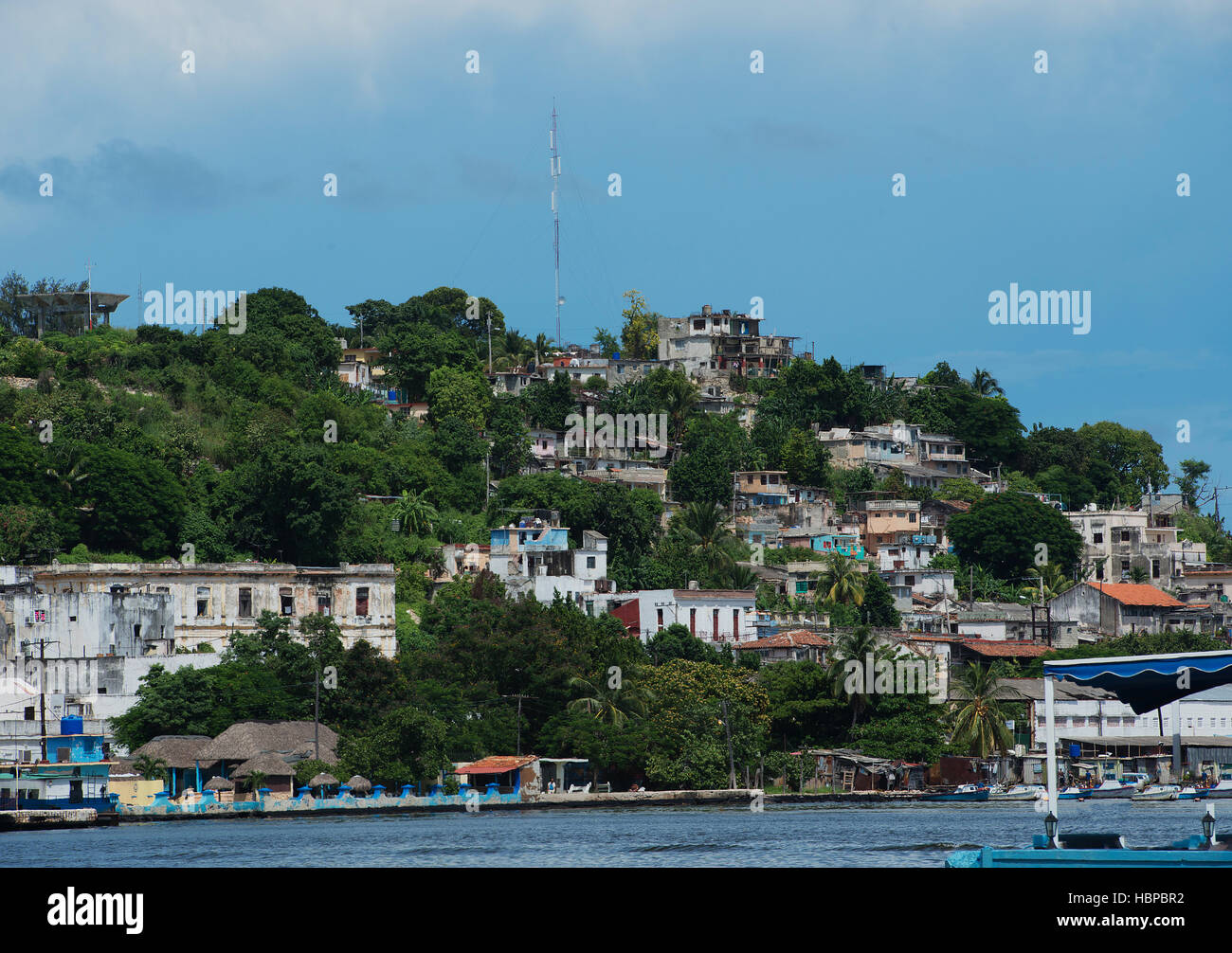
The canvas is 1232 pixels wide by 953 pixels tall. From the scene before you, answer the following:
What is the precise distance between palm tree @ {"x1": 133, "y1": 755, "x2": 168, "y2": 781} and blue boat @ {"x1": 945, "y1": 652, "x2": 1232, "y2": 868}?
1427 inches

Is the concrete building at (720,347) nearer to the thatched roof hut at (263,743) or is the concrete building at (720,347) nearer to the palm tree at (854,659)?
the palm tree at (854,659)

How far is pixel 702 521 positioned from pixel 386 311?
35.9 metres

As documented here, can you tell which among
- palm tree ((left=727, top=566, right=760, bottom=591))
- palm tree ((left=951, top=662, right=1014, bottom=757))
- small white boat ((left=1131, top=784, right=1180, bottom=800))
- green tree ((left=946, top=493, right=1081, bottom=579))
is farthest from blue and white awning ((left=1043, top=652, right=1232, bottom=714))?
green tree ((left=946, top=493, right=1081, bottom=579))

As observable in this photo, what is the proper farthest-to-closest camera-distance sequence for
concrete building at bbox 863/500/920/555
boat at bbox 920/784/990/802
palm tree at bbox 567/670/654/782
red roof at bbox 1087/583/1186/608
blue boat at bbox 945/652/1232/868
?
concrete building at bbox 863/500/920/555 < red roof at bbox 1087/583/1186/608 < boat at bbox 920/784/990/802 < palm tree at bbox 567/670/654/782 < blue boat at bbox 945/652/1232/868

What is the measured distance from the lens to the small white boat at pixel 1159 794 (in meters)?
57.7

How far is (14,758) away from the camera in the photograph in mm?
52906

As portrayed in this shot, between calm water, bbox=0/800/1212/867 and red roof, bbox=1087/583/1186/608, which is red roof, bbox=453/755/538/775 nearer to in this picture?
calm water, bbox=0/800/1212/867

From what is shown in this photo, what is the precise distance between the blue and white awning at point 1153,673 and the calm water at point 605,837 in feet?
25.8

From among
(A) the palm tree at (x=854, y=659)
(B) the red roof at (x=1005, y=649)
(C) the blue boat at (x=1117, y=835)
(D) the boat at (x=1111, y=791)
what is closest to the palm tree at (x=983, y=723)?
(D) the boat at (x=1111, y=791)

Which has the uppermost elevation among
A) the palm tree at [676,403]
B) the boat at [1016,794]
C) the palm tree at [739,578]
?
the palm tree at [676,403]

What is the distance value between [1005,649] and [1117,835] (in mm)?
50419

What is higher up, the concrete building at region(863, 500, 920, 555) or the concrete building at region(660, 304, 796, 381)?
the concrete building at region(660, 304, 796, 381)

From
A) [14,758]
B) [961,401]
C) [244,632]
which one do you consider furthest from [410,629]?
[961,401]

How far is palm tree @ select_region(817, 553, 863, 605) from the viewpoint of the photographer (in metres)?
76.2
